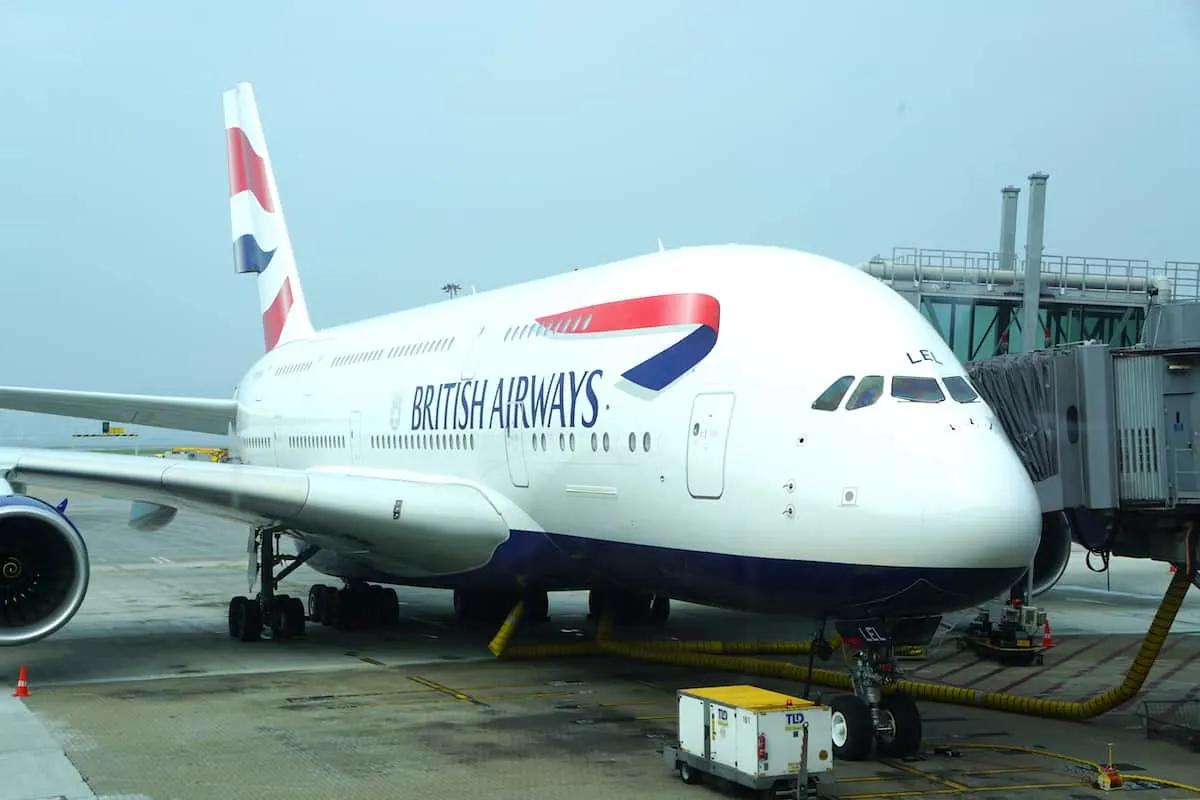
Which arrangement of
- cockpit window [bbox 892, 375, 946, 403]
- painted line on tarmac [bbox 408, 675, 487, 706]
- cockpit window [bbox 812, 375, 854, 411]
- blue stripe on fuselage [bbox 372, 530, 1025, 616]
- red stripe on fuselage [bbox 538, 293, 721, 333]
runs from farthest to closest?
painted line on tarmac [bbox 408, 675, 487, 706] < red stripe on fuselage [bbox 538, 293, 721, 333] < cockpit window [bbox 812, 375, 854, 411] < cockpit window [bbox 892, 375, 946, 403] < blue stripe on fuselage [bbox 372, 530, 1025, 616]

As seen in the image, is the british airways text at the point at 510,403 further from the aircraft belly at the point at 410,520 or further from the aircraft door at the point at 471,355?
the aircraft belly at the point at 410,520

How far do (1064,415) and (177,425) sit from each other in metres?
16.4

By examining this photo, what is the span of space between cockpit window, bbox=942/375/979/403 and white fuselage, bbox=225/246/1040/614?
0.06m

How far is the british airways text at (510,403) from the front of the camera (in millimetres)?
13414

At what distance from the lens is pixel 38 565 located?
1510 centimetres

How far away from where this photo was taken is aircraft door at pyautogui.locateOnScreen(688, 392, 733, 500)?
11.3 meters

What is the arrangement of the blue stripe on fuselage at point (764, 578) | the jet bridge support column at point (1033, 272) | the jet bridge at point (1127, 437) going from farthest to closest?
the jet bridge support column at point (1033, 272), the jet bridge at point (1127, 437), the blue stripe on fuselage at point (764, 578)

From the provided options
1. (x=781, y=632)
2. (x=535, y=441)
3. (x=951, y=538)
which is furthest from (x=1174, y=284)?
(x=951, y=538)

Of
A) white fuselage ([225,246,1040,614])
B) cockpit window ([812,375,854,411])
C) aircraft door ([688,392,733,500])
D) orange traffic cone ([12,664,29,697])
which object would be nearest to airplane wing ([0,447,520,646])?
white fuselage ([225,246,1040,614])

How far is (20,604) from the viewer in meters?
15.0

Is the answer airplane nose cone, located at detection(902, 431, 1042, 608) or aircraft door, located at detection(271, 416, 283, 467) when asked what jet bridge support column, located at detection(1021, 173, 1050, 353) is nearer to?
aircraft door, located at detection(271, 416, 283, 467)

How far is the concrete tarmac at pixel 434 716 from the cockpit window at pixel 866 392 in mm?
2797

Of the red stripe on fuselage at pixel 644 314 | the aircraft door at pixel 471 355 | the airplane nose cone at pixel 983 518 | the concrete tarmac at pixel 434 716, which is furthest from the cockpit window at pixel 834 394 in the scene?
the aircraft door at pixel 471 355

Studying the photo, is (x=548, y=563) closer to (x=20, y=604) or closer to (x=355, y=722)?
(x=355, y=722)
